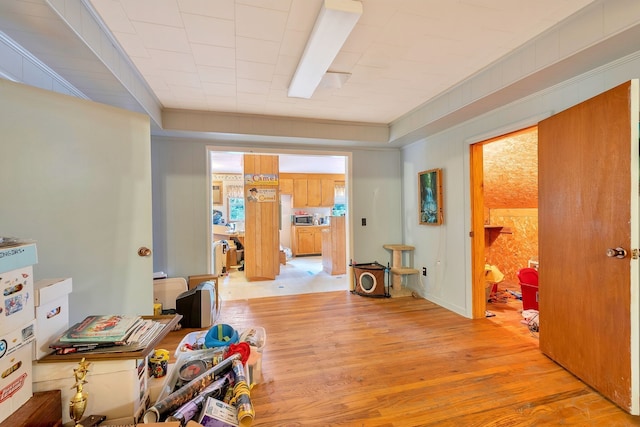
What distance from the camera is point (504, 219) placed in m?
4.36

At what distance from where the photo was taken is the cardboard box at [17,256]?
0.90 m

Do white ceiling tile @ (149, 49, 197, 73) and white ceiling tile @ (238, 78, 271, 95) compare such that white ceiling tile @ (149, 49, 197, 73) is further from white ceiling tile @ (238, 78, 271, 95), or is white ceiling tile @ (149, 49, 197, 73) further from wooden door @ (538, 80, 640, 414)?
wooden door @ (538, 80, 640, 414)

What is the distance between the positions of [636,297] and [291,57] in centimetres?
272

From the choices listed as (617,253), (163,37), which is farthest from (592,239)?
(163,37)

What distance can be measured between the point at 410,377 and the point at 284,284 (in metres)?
3.03

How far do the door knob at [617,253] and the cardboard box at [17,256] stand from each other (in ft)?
9.43

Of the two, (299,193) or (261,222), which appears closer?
(261,222)

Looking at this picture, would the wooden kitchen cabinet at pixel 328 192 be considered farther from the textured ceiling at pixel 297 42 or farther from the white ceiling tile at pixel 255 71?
the white ceiling tile at pixel 255 71

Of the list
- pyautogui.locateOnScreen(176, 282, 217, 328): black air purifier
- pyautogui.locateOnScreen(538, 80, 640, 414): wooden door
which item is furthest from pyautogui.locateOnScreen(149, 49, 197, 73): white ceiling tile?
Answer: pyautogui.locateOnScreen(538, 80, 640, 414): wooden door

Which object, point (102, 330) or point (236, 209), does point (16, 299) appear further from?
point (236, 209)

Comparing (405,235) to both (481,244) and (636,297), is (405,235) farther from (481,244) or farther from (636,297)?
(636,297)

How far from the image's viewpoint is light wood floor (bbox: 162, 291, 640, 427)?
165 cm

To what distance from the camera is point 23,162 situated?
1.53 metres

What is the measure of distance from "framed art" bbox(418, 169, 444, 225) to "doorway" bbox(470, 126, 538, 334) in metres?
0.49
